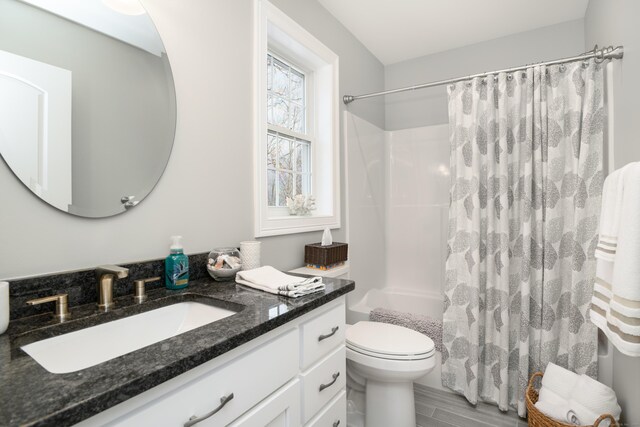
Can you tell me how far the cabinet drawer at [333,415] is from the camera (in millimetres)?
1121

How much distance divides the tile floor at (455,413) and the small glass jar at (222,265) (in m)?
1.42

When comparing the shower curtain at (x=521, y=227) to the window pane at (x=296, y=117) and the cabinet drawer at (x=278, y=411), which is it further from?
the cabinet drawer at (x=278, y=411)

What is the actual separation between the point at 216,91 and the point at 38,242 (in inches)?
34.8

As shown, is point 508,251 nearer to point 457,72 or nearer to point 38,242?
point 457,72

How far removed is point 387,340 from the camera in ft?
5.53

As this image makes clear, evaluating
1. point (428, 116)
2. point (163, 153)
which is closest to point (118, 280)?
point (163, 153)

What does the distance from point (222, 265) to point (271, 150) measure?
969mm

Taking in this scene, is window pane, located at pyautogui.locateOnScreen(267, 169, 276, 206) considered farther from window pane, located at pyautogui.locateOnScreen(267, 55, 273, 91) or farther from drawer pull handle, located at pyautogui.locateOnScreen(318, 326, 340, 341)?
drawer pull handle, located at pyautogui.locateOnScreen(318, 326, 340, 341)

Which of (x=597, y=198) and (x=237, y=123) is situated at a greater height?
(x=237, y=123)

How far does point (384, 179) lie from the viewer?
318cm

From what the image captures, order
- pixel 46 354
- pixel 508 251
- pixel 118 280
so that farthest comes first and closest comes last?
1. pixel 508 251
2. pixel 118 280
3. pixel 46 354

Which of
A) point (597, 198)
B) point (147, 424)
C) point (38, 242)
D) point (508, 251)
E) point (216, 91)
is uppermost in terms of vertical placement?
point (216, 91)

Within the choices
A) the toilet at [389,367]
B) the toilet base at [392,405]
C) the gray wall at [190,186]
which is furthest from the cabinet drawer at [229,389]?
the toilet base at [392,405]

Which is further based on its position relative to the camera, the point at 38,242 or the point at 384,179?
the point at 384,179
